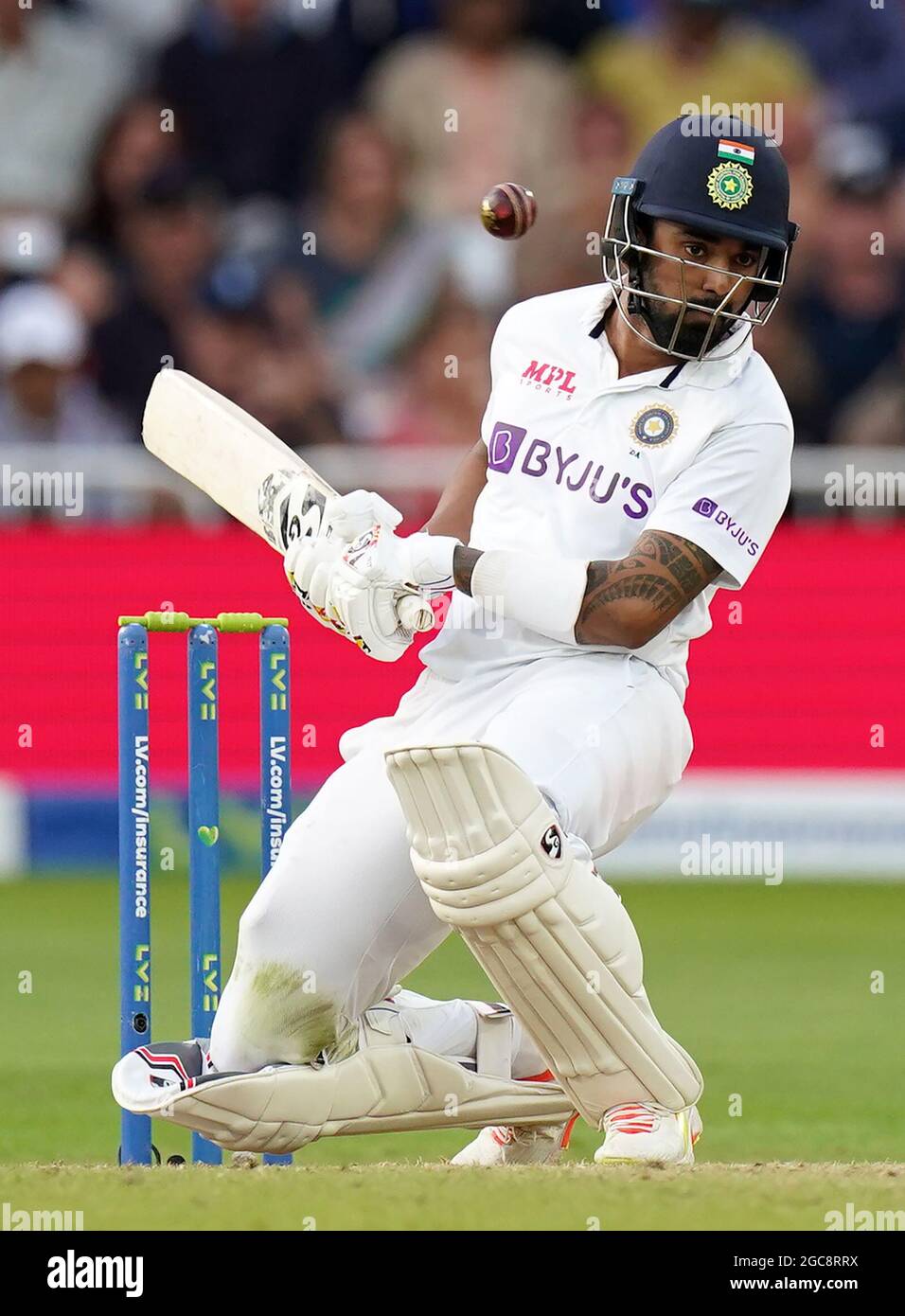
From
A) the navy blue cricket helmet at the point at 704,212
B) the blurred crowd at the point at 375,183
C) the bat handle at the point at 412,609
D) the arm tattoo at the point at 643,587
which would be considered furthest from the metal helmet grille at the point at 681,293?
the blurred crowd at the point at 375,183

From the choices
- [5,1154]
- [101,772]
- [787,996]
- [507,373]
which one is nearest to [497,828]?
[507,373]

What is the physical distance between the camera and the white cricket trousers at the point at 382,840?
387 centimetres

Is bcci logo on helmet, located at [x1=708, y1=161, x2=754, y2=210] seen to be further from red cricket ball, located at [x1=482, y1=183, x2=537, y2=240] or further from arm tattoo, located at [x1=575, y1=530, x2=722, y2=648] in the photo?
arm tattoo, located at [x1=575, y1=530, x2=722, y2=648]

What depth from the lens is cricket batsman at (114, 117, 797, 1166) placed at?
376 cm

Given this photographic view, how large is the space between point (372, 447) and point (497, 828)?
5.50m

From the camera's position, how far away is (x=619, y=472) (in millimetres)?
3988

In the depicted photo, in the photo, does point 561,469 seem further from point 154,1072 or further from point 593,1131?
point 593,1131

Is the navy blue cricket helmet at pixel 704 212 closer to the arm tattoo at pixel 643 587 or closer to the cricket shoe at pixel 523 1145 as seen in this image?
the arm tattoo at pixel 643 587

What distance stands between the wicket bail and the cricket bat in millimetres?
236

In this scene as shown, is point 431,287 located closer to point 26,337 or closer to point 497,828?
point 26,337

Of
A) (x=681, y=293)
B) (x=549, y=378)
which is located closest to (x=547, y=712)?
(x=549, y=378)

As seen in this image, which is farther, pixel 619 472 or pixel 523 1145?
pixel 523 1145

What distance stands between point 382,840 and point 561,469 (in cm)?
68

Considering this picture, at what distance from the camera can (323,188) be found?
9.48 metres
